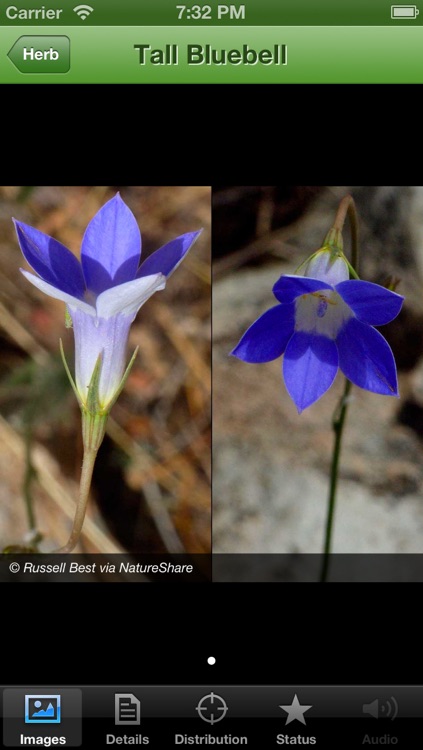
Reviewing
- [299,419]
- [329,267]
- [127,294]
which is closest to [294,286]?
[329,267]

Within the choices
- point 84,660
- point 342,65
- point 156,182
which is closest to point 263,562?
point 84,660

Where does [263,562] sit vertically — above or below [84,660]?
above

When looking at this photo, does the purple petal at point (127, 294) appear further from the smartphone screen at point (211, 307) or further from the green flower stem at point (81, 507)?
the green flower stem at point (81, 507)

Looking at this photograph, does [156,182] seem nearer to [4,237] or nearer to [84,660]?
[4,237]
